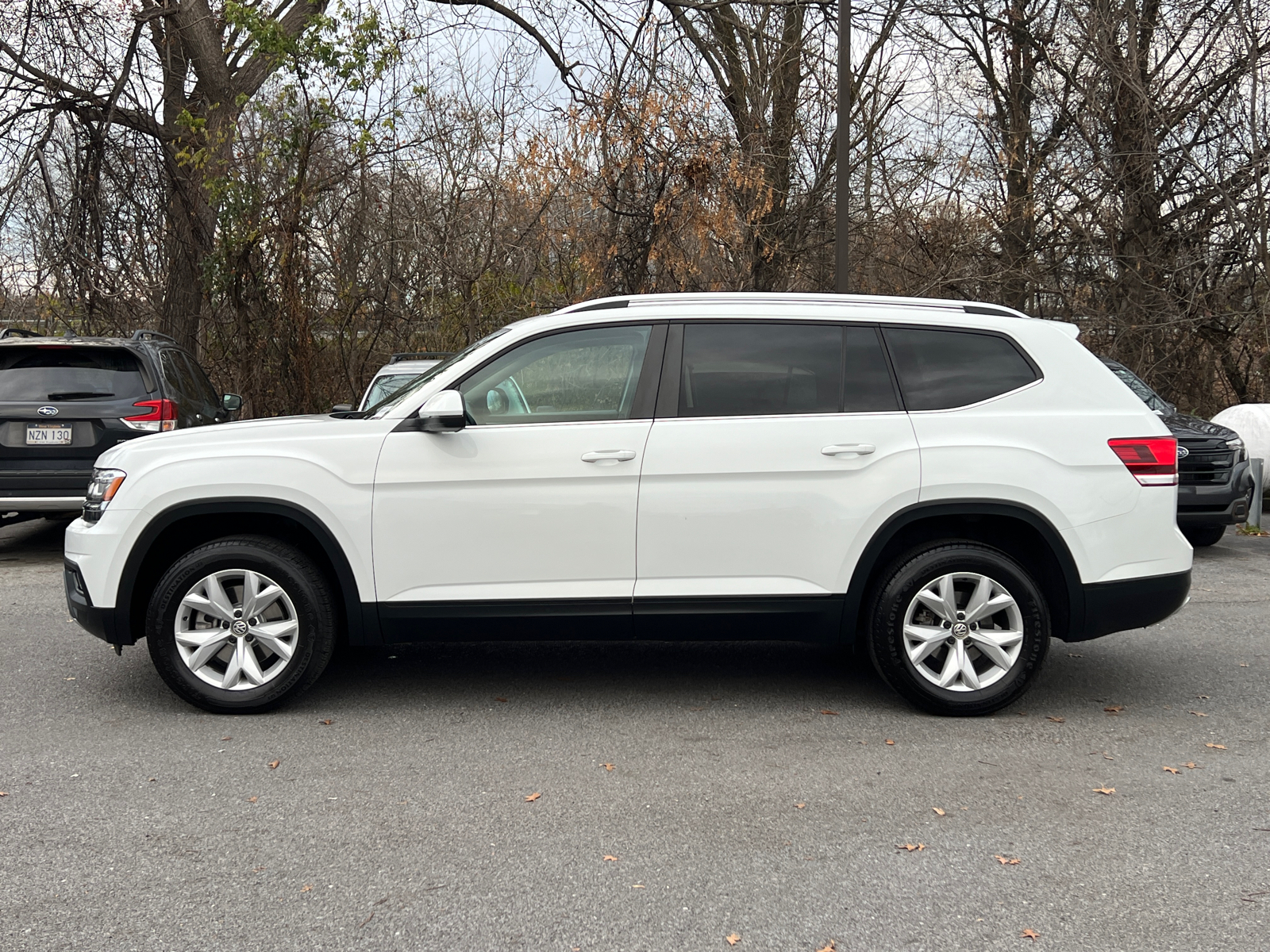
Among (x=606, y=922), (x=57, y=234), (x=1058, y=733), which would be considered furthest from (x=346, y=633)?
(x=57, y=234)

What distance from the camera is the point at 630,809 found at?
13.3 feet

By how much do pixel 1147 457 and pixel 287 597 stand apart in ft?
12.9

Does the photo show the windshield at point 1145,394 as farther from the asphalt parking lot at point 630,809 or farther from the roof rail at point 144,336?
the roof rail at point 144,336

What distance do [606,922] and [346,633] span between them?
2391 millimetres

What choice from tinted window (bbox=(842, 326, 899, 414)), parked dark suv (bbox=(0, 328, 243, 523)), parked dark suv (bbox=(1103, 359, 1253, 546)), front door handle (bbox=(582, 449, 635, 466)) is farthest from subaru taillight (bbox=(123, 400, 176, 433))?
parked dark suv (bbox=(1103, 359, 1253, 546))

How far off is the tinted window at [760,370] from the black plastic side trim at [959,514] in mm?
602

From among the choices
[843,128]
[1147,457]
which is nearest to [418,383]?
[1147,457]

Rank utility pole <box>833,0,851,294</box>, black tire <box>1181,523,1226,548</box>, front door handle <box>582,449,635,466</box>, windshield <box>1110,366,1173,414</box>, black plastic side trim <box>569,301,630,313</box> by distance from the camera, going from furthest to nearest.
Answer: utility pole <box>833,0,851,294</box> → windshield <box>1110,366,1173,414</box> → black tire <box>1181,523,1226,548</box> → black plastic side trim <box>569,301,630,313</box> → front door handle <box>582,449,635,466</box>

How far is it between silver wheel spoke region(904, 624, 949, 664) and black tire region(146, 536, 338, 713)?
2616 mm

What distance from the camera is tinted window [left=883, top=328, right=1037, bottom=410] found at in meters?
5.14

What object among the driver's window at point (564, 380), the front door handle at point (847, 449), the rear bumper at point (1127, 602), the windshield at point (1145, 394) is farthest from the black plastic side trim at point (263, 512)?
the windshield at point (1145, 394)

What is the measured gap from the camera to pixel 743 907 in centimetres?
329

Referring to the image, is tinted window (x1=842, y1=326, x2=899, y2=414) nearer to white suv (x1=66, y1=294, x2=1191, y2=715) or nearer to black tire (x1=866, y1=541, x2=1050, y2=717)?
white suv (x1=66, y1=294, x2=1191, y2=715)

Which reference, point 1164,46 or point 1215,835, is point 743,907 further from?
point 1164,46
